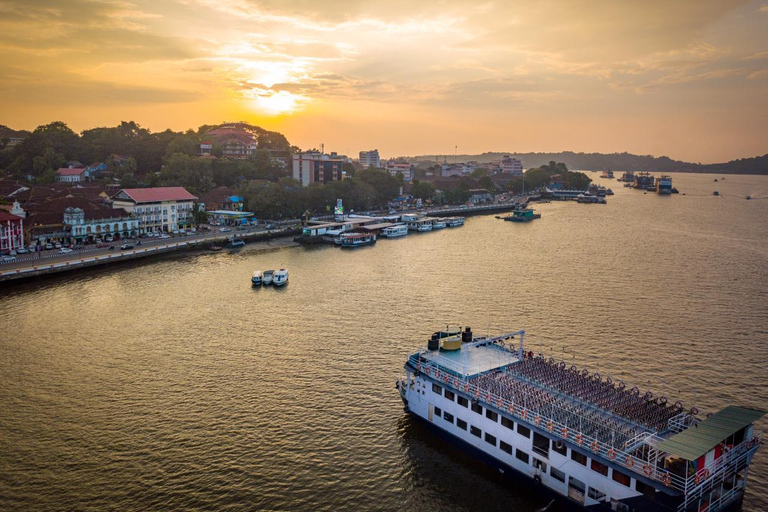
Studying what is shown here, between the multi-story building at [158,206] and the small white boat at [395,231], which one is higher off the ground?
the multi-story building at [158,206]

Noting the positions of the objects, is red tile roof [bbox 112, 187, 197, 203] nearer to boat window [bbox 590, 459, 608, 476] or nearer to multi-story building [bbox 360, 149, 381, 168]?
boat window [bbox 590, 459, 608, 476]

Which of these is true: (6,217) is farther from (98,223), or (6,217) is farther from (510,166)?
(510,166)

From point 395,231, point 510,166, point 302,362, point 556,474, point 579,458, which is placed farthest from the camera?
point 510,166

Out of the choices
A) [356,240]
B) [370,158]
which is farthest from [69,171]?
[370,158]

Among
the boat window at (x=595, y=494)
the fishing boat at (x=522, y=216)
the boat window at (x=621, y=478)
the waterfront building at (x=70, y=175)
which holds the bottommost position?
the boat window at (x=595, y=494)

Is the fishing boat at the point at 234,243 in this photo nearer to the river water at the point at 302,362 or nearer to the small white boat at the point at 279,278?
the river water at the point at 302,362

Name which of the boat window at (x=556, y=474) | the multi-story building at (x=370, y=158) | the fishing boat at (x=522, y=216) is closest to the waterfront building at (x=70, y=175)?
the fishing boat at (x=522, y=216)
